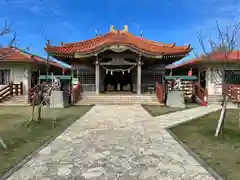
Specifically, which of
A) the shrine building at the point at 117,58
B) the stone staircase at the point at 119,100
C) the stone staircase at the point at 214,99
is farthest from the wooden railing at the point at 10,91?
the stone staircase at the point at 214,99

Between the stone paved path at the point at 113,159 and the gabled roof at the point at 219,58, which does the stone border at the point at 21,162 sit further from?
the gabled roof at the point at 219,58

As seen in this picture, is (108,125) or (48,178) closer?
(48,178)

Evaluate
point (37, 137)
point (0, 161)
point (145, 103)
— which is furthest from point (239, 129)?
point (145, 103)

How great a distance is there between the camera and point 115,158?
5305 millimetres

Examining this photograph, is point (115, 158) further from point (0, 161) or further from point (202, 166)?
point (0, 161)

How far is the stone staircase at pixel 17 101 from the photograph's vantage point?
17.5m

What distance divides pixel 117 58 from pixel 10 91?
28.6 ft

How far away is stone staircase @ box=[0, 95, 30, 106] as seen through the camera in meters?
17.5

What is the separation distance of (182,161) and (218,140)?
7.66ft

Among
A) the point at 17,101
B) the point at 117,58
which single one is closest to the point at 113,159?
the point at 17,101

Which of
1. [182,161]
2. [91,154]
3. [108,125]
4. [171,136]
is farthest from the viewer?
[108,125]

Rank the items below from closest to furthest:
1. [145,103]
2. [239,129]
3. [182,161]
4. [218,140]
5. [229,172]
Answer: [229,172] → [182,161] → [218,140] → [239,129] → [145,103]

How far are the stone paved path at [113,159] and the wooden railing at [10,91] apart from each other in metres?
12.2

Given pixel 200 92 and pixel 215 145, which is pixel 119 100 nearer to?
pixel 200 92
